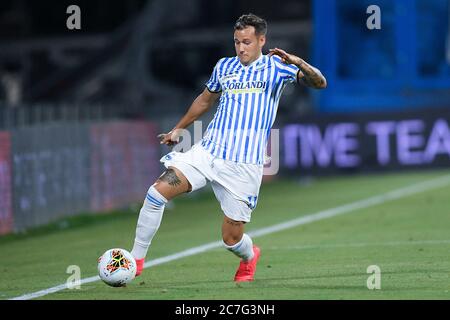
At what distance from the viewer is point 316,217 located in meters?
20.6

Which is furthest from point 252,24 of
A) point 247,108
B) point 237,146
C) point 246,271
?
point 246,271

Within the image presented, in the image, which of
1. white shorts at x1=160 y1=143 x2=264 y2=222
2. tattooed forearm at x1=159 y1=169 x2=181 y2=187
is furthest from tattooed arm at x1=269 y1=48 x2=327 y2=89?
tattooed forearm at x1=159 y1=169 x2=181 y2=187

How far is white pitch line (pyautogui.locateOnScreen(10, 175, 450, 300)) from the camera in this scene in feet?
41.7

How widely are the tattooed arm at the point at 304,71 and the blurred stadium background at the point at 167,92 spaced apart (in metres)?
8.06

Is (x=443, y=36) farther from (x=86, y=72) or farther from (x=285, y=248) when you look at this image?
(x=285, y=248)

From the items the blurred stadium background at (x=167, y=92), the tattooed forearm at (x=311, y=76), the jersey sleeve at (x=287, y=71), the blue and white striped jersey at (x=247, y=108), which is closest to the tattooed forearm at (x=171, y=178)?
the blue and white striped jersey at (x=247, y=108)

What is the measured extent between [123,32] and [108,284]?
34.3 m

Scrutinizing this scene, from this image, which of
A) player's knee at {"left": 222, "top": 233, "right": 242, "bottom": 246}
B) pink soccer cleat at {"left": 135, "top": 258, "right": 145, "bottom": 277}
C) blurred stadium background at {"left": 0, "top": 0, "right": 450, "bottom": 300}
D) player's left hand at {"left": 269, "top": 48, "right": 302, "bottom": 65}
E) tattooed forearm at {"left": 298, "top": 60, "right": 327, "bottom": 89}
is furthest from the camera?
blurred stadium background at {"left": 0, "top": 0, "right": 450, "bottom": 300}

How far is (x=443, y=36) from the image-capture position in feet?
114

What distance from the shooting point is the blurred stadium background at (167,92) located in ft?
70.8

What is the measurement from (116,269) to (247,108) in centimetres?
183

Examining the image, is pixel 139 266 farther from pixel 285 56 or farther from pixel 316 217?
pixel 316 217

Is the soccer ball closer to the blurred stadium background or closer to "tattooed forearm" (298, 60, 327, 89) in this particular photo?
"tattooed forearm" (298, 60, 327, 89)
